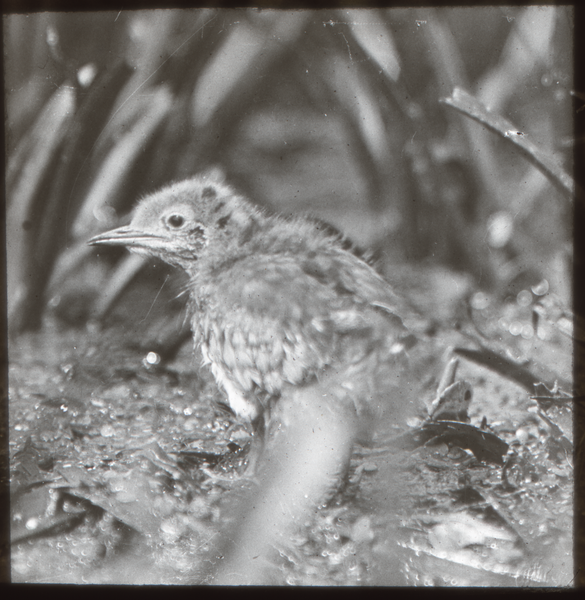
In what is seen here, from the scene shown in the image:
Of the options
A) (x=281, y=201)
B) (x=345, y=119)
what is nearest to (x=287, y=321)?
(x=281, y=201)

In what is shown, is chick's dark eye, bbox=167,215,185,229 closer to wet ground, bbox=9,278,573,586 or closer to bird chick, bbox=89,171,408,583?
bird chick, bbox=89,171,408,583

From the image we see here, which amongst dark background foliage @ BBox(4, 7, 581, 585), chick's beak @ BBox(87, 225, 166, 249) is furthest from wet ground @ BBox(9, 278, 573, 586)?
chick's beak @ BBox(87, 225, 166, 249)

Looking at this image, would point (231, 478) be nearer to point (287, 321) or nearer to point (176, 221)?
point (287, 321)

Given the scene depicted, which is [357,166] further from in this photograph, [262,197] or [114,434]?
[114,434]

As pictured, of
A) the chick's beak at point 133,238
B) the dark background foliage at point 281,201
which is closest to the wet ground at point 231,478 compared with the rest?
the dark background foliage at point 281,201

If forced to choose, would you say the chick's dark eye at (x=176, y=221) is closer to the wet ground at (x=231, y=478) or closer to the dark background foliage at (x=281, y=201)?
the dark background foliage at (x=281, y=201)

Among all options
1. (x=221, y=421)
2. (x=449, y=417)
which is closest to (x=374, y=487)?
(x=449, y=417)
